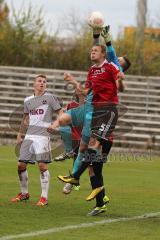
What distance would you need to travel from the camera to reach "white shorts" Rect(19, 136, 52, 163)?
39.2ft

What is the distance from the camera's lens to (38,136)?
12.1 metres

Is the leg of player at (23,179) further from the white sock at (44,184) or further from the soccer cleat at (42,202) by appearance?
the soccer cleat at (42,202)

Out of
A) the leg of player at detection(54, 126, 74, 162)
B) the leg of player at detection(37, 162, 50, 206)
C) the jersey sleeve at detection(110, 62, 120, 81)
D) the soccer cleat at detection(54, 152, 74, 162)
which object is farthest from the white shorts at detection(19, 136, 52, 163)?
Result: the soccer cleat at detection(54, 152, 74, 162)

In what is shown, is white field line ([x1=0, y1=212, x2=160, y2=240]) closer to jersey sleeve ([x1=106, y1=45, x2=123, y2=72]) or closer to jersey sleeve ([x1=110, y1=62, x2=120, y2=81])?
jersey sleeve ([x1=110, y1=62, x2=120, y2=81])

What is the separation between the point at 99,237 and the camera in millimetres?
9055

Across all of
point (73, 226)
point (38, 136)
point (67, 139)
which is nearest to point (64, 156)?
point (67, 139)

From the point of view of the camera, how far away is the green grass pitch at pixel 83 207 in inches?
369

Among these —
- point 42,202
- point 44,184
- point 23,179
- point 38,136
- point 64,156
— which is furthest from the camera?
point 64,156

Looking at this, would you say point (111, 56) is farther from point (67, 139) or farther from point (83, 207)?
point (67, 139)

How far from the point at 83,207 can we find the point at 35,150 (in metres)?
1.10

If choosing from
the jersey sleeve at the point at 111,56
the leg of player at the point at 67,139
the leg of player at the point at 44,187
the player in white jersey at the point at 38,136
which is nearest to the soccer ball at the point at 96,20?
the jersey sleeve at the point at 111,56

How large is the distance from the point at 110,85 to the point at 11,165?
828cm

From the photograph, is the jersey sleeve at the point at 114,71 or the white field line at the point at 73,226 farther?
the jersey sleeve at the point at 114,71

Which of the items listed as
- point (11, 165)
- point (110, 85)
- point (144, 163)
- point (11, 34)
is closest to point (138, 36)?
point (11, 34)
